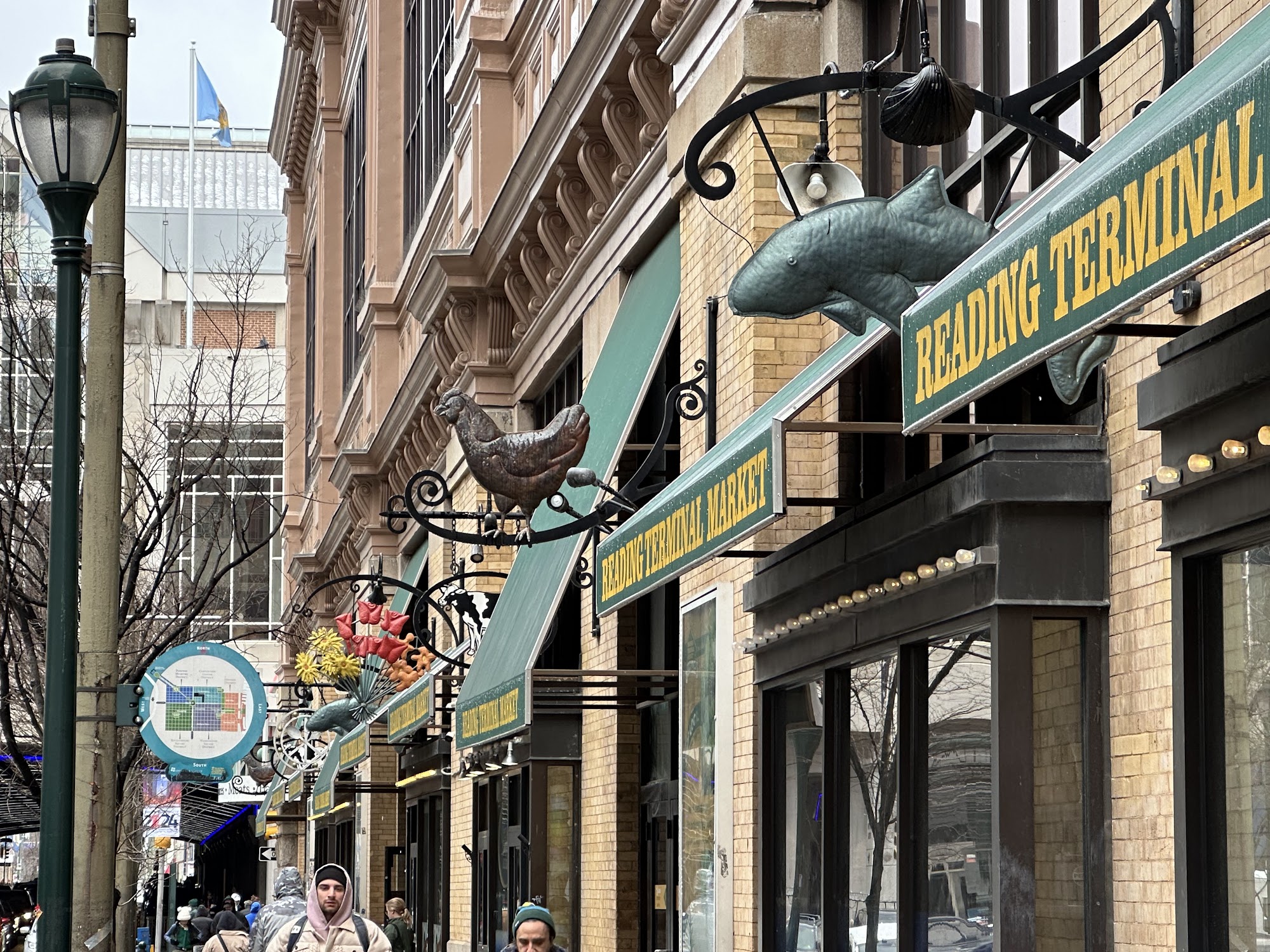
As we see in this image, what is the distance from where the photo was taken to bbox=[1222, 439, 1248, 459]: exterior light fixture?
5.84m

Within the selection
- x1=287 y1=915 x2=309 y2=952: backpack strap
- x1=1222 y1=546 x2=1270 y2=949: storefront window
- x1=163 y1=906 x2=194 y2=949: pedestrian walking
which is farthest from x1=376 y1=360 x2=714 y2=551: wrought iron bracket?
x1=163 y1=906 x2=194 y2=949: pedestrian walking

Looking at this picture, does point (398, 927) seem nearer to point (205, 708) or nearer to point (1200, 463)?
point (205, 708)

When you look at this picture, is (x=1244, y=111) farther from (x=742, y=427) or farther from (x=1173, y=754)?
(x=742, y=427)

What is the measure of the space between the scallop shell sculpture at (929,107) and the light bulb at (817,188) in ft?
3.83

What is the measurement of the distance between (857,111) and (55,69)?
4.61m

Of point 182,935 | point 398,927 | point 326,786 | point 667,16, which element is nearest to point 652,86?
point 667,16

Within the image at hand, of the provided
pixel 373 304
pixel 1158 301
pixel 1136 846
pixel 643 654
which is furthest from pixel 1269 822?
pixel 373 304

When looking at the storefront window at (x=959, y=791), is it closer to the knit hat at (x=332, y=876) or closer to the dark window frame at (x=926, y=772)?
the dark window frame at (x=926, y=772)

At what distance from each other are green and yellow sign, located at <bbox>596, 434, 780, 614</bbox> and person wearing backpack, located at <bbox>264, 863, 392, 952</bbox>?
107 inches

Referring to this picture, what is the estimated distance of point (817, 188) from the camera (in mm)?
8227

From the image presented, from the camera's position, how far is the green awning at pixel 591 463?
13.8 m

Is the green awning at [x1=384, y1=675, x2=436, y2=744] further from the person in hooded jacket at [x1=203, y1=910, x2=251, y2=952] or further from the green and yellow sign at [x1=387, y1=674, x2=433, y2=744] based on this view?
the person in hooded jacket at [x1=203, y1=910, x2=251, y2=952]

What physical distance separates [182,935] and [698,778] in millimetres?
29839

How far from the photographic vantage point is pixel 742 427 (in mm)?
9461
